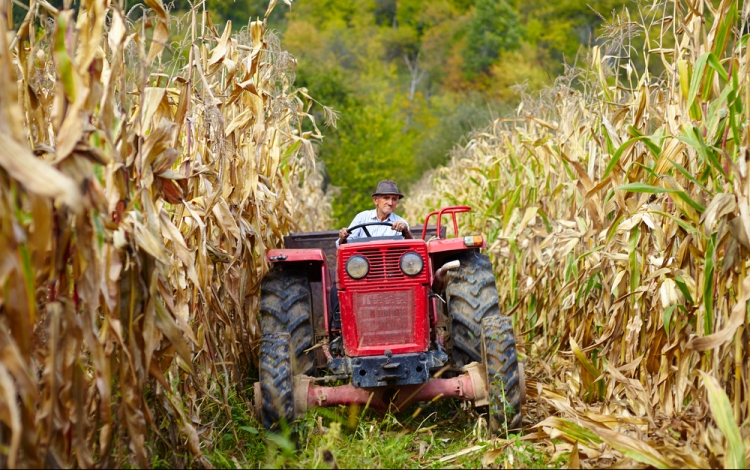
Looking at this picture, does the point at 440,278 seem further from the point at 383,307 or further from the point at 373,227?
the point at 373,227

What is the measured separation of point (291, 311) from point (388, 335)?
2.31ft

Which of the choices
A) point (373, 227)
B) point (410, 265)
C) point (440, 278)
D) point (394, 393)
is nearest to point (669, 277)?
point (410, 265)

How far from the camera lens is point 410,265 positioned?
471 centimetres

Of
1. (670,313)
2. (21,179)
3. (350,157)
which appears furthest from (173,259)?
(350,157)

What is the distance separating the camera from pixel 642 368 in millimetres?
4496


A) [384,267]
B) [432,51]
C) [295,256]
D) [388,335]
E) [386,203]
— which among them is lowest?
[388,335]

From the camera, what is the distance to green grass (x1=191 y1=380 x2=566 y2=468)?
13.0 feet

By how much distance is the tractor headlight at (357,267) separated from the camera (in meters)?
4.70

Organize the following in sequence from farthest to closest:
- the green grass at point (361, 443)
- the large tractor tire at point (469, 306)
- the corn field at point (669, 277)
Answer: the large tractor tire at point (469, 306) < the green grass at point (361, 443) < the corn field at point (669, 277)

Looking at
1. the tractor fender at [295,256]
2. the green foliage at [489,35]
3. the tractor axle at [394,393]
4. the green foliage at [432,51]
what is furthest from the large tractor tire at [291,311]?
the green foliage at [489,35]

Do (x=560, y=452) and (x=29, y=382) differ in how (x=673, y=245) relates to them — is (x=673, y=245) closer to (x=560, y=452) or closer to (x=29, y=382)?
(x=560, y=452)

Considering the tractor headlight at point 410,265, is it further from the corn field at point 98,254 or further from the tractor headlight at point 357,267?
the corn field at point 98,254

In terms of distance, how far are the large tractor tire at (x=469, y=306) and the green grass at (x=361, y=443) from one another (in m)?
0.41

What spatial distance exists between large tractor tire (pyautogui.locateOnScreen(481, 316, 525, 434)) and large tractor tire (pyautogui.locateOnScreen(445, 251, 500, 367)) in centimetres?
26
